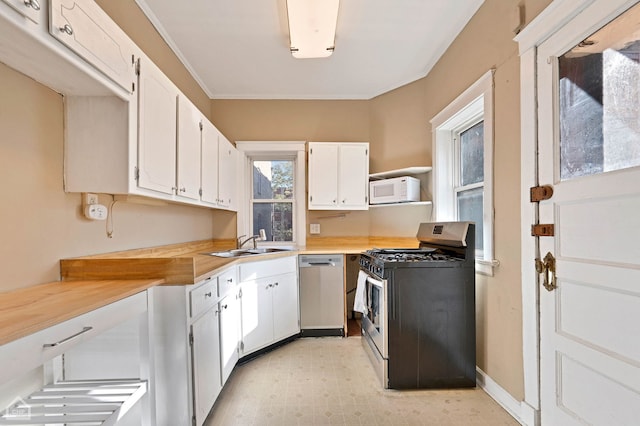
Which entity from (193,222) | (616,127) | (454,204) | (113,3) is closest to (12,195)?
(113,3)

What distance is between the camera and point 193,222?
2.95 metres

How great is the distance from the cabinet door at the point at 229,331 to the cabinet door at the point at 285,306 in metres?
0.47

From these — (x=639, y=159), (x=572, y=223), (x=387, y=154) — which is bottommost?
(x=572, y=223)

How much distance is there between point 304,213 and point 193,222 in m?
1.26

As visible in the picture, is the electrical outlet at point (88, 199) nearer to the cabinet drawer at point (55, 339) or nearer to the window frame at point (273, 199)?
the cabinet drawer at point (55, 339)

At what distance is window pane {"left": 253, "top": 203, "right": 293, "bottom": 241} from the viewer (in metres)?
3.65

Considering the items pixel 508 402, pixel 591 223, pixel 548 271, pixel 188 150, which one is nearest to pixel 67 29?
pixel 188 150

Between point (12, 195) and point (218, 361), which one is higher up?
point (12, 195)

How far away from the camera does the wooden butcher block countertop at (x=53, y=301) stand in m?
0.83

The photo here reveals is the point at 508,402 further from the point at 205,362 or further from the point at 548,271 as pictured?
the point at 205,362

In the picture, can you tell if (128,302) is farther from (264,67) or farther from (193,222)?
(264,67)

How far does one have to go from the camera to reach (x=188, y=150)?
2.13 meters

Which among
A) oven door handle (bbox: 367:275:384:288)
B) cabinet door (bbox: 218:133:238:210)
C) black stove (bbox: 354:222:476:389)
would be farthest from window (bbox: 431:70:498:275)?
cabinet door (bbox: 218:133:238:210)

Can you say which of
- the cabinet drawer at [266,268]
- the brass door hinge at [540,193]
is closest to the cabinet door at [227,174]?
the cabinet drawer at [266,268]
